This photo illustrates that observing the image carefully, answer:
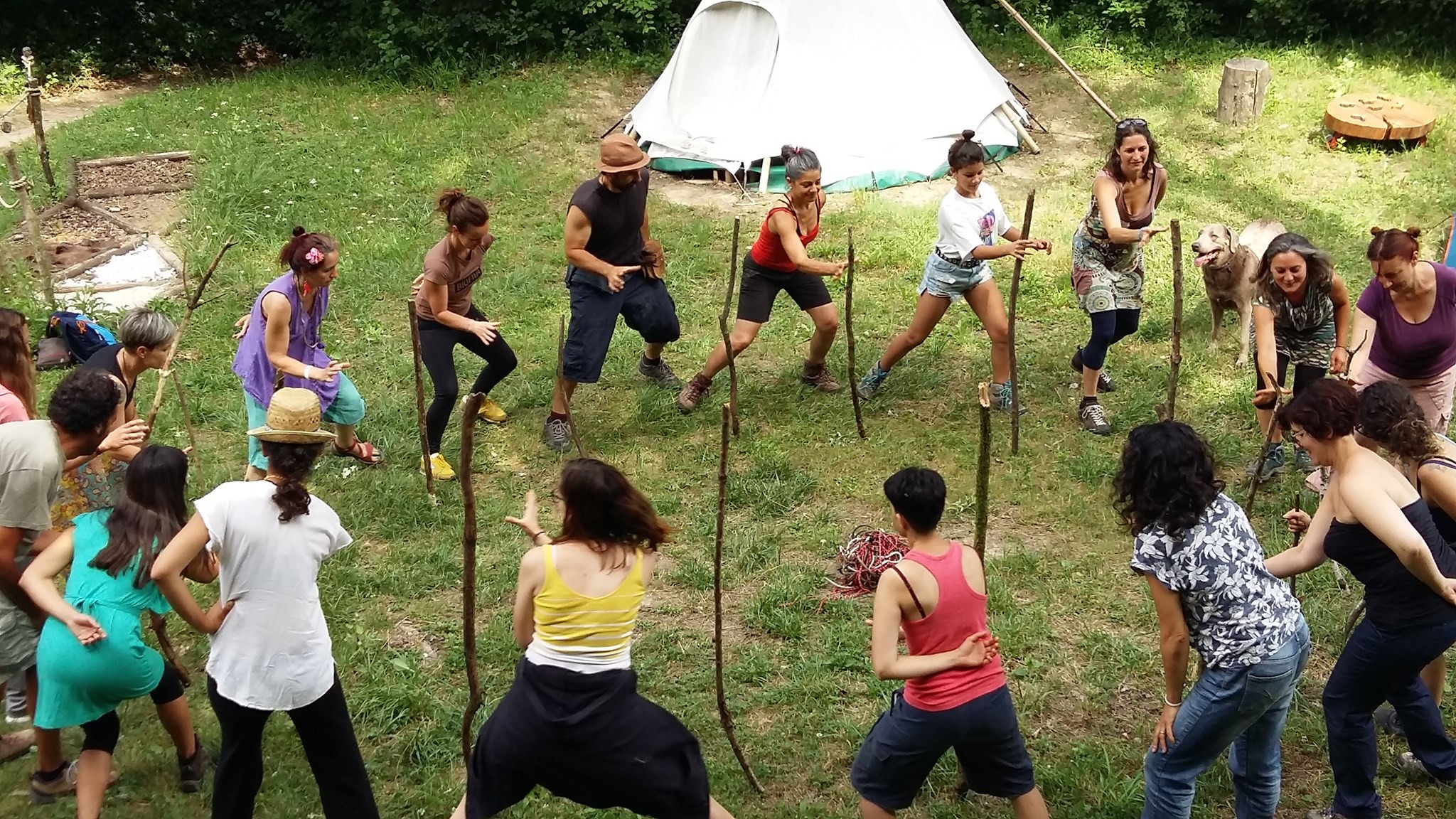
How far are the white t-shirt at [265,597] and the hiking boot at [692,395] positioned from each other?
3591mm

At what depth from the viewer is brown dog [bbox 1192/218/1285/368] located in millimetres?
7441

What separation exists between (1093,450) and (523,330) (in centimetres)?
377

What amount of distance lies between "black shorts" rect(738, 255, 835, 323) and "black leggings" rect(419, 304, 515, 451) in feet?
4.44

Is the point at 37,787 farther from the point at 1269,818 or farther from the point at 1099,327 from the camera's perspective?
the point at 1099,327

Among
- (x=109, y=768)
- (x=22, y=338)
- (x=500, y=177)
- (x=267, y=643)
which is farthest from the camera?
(x=500, y=177)

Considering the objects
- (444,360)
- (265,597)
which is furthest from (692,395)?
(265,597)

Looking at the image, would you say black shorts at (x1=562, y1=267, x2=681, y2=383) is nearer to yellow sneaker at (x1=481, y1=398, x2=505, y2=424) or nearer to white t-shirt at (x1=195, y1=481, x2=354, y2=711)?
yellow sneaker at (x1=481, y1=398, x2=505, y2=424)

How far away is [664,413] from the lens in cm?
724

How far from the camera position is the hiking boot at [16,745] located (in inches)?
180

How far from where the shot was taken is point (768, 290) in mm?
7004

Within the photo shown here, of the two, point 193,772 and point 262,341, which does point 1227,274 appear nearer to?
point 262,341

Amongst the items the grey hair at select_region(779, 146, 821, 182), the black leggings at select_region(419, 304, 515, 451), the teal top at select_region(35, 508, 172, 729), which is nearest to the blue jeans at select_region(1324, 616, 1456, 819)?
the grey hair at select_region(779, 146, 821, 182)

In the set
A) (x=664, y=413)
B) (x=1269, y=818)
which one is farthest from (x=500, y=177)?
(x=1269, y=818)

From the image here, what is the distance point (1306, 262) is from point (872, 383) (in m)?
2.52
